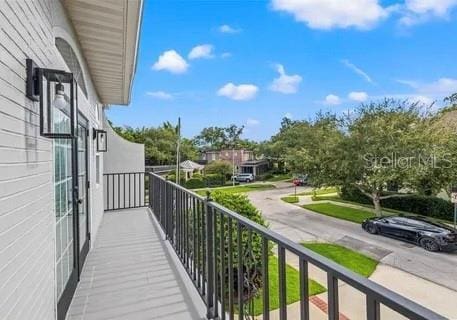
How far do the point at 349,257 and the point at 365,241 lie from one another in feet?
7.91

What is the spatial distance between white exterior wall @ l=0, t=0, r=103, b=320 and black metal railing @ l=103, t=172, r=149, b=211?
5.67 meters

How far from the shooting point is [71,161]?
3.11 metres

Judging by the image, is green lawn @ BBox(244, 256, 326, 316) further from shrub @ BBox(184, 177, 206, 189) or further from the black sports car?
shrub @ BBox(184, 177, 206, 189)

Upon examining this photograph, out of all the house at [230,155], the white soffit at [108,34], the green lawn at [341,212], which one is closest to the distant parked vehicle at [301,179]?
the green lawn at [341,212]

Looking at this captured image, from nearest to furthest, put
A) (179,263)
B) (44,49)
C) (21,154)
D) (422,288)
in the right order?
(21,154) → (44,49) → (179,263) → (422,288)

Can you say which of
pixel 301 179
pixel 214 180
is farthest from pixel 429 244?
pixel 214 180

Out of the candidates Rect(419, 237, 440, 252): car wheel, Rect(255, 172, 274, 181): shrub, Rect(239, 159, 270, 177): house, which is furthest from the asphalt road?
Rect(239, 159, 270, 177): house

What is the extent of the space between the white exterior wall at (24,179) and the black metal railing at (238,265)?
3.24 ft

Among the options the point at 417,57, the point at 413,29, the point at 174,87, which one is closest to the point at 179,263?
the point at 413,29

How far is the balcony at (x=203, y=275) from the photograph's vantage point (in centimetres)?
100

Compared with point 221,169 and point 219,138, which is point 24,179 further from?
point 219,138

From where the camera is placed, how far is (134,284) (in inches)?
119

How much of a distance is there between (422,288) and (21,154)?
10.0 metres

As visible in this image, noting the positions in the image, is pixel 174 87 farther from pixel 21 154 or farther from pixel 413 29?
pixel 21 154
